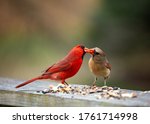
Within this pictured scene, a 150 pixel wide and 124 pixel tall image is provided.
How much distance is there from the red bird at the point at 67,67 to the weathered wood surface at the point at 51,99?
0.04 metres

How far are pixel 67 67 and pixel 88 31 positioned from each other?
3.32 feet

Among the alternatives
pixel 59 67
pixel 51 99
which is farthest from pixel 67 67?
pixel 51 99

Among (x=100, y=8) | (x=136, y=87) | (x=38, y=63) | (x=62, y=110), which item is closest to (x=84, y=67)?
(x=62, y=110)

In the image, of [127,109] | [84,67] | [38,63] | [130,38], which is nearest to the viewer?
[127,109]

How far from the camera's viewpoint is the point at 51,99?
159 centimetres

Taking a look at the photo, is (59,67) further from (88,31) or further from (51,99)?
(88,31)

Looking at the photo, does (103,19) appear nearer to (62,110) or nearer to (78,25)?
(78,25)

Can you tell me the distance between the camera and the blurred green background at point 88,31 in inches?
102

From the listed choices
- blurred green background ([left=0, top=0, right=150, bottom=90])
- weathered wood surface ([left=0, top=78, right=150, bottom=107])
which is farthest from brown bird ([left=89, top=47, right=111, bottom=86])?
blurred green background ([left=0, top=0, right=150, bottom=90])

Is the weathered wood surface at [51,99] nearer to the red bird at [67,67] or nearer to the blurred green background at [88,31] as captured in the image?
the red bird at [67,67]

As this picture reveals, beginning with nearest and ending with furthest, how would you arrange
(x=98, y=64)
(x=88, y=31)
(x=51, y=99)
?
(x=51, y=99) → (x=98, y=64) → (x=88, y=31)

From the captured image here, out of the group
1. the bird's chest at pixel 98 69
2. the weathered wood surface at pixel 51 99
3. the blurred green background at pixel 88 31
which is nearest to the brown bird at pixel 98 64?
the bird's chest at pixel 98 69

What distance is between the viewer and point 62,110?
67.7 inches

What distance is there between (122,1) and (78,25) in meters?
0.20
